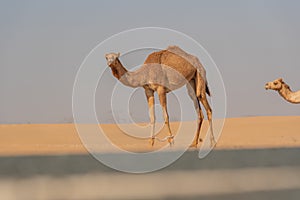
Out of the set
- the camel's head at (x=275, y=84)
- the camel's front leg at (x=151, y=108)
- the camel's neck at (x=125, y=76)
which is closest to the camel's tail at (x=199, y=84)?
the camel's front leg at (x=151, y=108)

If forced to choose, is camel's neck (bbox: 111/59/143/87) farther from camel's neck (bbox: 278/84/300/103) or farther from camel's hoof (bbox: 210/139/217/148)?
camel's neck (bbox: 278/84/300/103)

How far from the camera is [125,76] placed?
10.9 metres

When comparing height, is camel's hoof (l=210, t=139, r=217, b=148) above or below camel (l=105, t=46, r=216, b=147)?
below

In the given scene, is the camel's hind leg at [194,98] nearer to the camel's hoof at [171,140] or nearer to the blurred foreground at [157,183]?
the camel's hoof at [171,140]

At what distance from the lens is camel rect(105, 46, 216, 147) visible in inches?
427

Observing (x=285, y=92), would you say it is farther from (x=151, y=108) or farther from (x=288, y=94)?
(x=151, y=108)

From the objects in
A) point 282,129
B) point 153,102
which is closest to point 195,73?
point 153,102

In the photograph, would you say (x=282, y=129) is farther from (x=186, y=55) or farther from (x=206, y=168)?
(x=206, y=168)

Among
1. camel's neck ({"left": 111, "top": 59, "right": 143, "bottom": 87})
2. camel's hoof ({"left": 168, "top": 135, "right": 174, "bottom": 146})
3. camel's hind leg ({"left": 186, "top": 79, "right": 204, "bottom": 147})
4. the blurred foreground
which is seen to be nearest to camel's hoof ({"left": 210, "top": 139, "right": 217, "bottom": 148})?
camel's hind leg ({"left": 186, "top": 79, "right": 204, "bottom": 147})

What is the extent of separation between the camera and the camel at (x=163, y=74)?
35.6 feet

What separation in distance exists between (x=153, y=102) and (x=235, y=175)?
7328mm

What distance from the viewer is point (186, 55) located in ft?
38.3

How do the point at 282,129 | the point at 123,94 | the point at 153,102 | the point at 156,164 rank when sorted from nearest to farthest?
1. the point at 156,164
2. the point at 123,94
3. the point at 153,102
4. the point at 282,129

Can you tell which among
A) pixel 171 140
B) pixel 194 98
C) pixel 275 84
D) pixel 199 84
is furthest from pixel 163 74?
pixel 275 84
